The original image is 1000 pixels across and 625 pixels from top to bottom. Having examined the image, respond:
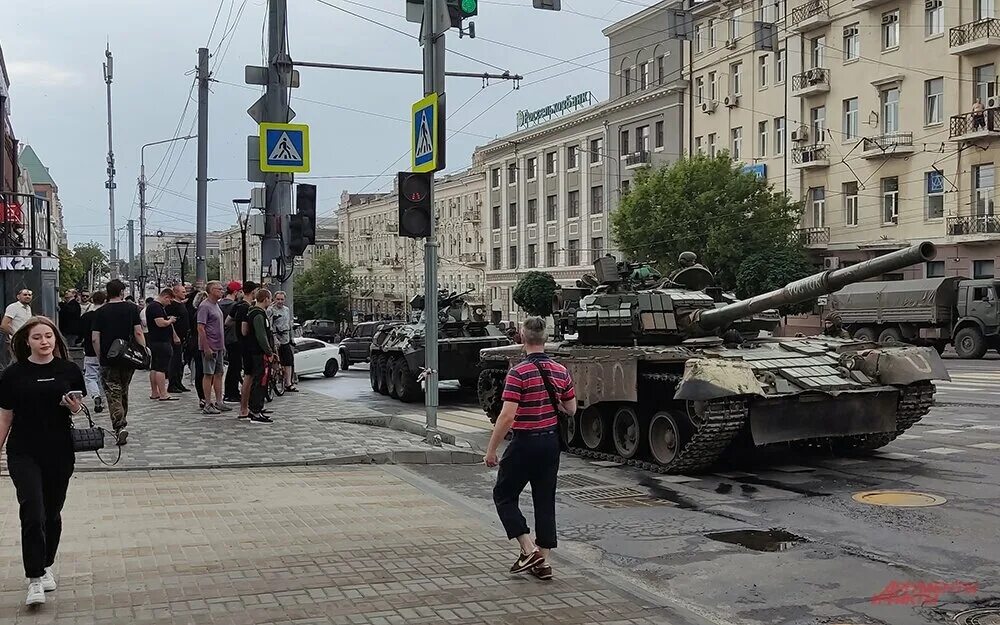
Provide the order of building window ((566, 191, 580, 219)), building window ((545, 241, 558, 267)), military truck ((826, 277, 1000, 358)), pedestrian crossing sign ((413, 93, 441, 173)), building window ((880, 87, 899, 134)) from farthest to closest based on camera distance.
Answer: building window ((545, 241, 558, 267))
building window ((566, 191, 580, 219))
building window ((880, 87, 899, 134))
military truck ((826, 277, 1000, 358))
pedestrian crossing sign ((413, 93, 441, 173))

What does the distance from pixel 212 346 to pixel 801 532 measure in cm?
877

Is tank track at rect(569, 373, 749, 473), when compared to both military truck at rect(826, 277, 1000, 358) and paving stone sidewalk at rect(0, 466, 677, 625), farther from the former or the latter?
military truck at rect(826, 277, 1000, 358)

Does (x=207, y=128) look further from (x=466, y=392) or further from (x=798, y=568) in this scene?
(x=798, y=568)

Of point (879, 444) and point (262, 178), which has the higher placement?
point (262, 178)

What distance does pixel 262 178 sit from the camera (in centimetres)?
1720

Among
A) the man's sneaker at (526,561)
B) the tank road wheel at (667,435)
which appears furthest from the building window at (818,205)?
the man's sneaker at (526,561)

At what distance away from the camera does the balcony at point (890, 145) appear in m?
37.8

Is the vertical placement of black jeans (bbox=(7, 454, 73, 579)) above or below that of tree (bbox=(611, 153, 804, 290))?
below

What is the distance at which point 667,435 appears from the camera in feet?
38.8

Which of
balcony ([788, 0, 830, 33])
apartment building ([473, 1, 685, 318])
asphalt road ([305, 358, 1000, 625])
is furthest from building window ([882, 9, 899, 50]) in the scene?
asphalt road ([305, 358, 1000, 625])

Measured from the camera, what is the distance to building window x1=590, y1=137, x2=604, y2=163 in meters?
55.0

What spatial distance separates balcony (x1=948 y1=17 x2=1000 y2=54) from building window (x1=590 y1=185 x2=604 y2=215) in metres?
22.1

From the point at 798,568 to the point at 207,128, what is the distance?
23.3m

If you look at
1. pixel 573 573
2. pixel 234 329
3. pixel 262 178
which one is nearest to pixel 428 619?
pixel 573 573
